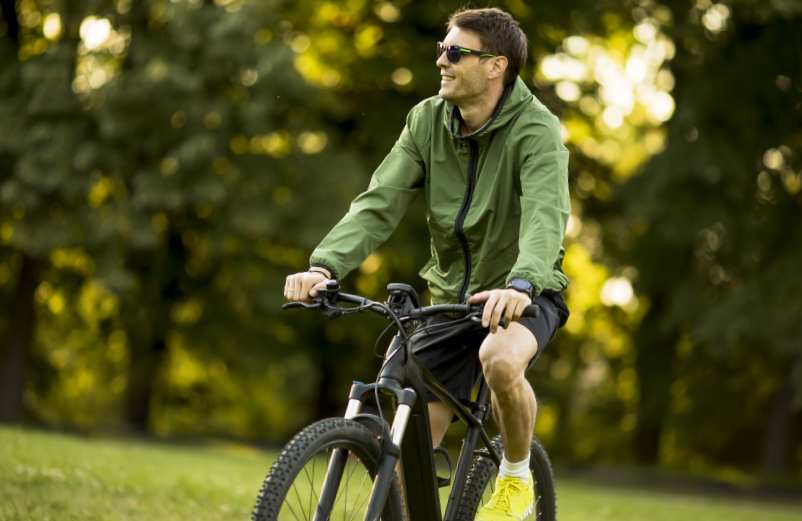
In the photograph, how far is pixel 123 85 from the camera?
15789 millimetres

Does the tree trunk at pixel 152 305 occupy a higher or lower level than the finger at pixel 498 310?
lower

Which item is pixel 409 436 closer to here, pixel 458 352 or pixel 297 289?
pixel 458 352

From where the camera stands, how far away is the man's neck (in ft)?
14.1

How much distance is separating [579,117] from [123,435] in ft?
26.3

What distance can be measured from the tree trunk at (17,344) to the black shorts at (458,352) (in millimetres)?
15188

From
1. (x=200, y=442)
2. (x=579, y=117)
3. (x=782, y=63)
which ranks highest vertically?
(x=782, y=63)

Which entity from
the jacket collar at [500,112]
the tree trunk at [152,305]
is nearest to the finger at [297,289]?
the jacket collar at [500,112]

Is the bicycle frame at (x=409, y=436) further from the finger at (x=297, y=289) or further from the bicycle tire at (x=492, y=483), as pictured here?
the finger at (x=297, y=289)

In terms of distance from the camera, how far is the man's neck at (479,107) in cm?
430

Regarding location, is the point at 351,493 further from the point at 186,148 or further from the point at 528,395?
the point at 186,148

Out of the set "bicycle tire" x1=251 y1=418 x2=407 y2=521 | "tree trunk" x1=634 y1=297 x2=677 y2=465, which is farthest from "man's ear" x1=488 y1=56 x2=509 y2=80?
"tree trunk" x1=634 y1=297 x2=677 y2=465

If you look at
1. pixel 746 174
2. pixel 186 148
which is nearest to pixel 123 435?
pixel 186 148

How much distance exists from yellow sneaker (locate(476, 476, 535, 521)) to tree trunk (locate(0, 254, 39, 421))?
15333 millimetres

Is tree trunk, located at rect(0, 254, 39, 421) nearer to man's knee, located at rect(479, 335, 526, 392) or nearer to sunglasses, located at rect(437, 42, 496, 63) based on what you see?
sunglasses, located at rect(437, 42, 496, 63)
